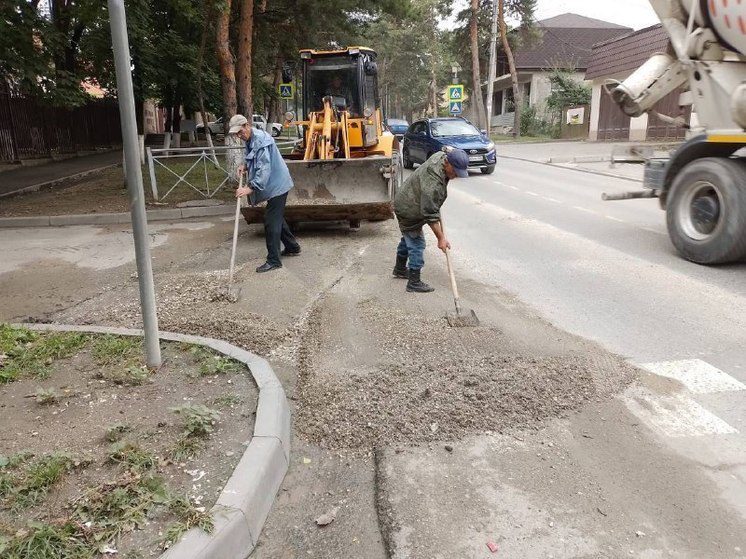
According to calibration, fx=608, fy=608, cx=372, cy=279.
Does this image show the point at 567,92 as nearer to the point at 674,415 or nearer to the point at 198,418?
the point at 674,415

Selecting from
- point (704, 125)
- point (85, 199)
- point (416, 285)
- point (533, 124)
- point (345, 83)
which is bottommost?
point (416, 285)

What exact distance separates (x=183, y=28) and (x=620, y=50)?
60.2ft

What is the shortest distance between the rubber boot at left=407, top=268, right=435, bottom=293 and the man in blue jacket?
1731 mm

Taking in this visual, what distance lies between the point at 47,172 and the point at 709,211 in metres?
17.0

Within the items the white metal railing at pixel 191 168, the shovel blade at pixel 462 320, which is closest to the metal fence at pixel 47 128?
the white metal railing at pixel 191 168

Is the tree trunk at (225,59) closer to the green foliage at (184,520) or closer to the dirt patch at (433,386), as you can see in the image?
the dirt patch at (433,386)

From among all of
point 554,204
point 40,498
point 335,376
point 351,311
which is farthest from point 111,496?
point 554,204

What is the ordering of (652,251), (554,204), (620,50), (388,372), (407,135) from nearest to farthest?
(388,372) < (652,251) < (554,204) < (407,135) < (620,50)

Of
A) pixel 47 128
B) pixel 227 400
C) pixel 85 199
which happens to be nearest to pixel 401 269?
pixel 227 400

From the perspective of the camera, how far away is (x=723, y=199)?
6.65 meters

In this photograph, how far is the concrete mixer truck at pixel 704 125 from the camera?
21.7 ft

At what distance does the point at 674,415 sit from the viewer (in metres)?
3.66

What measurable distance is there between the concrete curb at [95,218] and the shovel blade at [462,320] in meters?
6.97

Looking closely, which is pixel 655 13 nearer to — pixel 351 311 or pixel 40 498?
pixel 351 311
